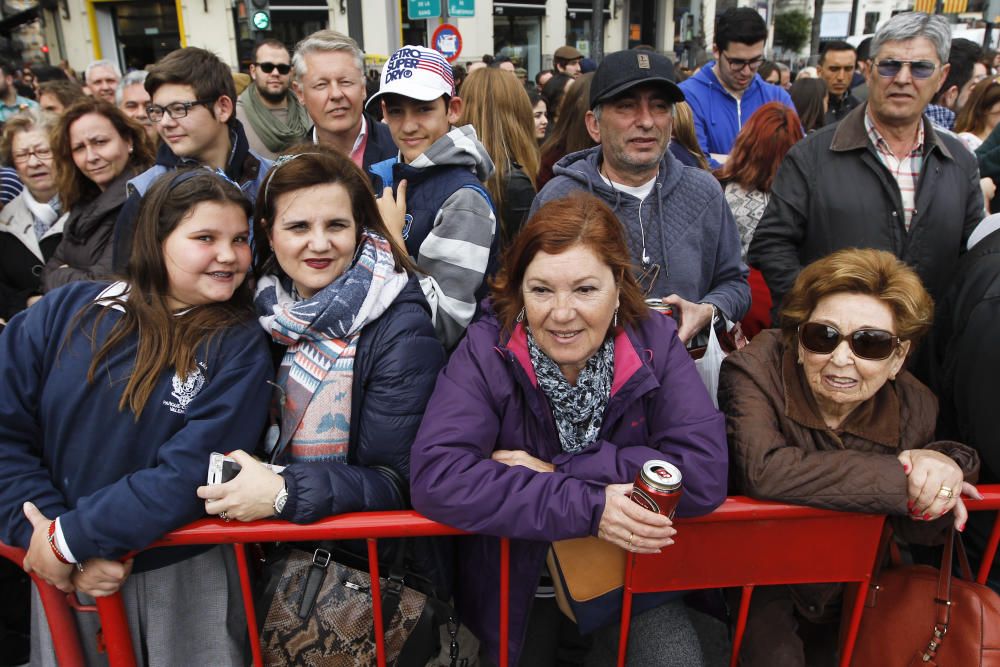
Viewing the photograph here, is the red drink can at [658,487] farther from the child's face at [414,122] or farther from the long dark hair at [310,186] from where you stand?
the child's face at [414,122]

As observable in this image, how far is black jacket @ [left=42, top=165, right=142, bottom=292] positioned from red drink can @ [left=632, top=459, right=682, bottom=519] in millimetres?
2762

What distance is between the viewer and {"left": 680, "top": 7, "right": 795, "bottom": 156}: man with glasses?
471 cm

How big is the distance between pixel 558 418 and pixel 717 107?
3.71m

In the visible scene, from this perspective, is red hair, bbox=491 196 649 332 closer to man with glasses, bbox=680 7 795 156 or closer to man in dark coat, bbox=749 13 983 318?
man in dark coat, bbox=749 13 983 318

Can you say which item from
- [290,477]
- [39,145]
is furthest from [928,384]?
[39,145]

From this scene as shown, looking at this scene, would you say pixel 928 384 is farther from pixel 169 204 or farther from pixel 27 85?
pixel 27 85

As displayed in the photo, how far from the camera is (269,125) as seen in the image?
5.44 meters

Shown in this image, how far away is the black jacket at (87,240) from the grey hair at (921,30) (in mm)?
3628

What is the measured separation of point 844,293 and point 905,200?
116 cm

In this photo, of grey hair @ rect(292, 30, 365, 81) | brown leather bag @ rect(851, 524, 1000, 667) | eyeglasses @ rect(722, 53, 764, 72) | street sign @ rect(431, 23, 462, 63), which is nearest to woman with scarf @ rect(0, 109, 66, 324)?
grey hair @ rect(292, 30, 365, 81)

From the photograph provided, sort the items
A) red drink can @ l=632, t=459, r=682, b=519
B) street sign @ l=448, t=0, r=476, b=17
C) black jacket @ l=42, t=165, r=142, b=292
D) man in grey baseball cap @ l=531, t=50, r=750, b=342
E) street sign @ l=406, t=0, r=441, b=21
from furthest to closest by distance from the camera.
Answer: street sign @ l=448, t=0, r=476, b=17, street sign @ l=406, t=0, r=441, b=21, black jacket @ l=42, t=165, r=142, b=292, man in grey baseball cap @ l=531, t=50, r=750, b=342, red drink can @ l=632, t=459, r=682, b=519

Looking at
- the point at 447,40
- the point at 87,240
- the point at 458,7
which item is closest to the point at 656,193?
the point at 87,240

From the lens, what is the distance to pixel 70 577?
181 cm

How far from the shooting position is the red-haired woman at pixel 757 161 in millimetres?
3672
